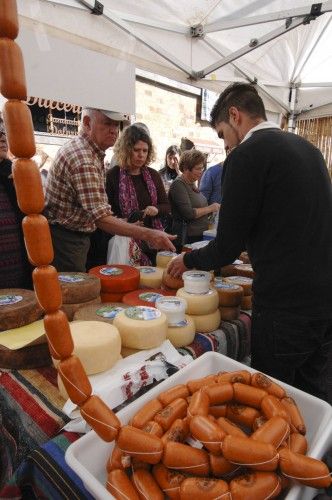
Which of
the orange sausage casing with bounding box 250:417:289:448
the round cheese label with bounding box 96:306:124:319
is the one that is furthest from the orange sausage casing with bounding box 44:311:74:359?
the round cheese label with bounding box 96:306:124:319

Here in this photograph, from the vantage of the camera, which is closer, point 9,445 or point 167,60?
point 9,445

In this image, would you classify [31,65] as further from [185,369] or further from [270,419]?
[270,419]

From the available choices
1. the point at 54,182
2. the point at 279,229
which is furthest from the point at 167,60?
the point at 279,229

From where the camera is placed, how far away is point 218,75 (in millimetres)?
3881

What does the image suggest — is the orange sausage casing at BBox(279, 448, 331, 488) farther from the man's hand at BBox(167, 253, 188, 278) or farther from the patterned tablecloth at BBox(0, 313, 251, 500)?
the man's hand at BBox(167, 253, 188, 278)

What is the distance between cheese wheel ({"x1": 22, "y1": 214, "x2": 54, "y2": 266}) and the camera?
51cm

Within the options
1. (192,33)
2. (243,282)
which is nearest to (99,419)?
(243,282)

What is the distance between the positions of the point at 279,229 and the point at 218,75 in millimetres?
3317

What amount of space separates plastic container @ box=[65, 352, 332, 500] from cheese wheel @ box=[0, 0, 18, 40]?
73 centimetres

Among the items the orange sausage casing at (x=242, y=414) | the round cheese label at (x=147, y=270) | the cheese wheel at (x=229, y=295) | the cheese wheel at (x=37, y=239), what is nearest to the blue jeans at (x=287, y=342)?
the cheese wheel at (x=229, y=295)

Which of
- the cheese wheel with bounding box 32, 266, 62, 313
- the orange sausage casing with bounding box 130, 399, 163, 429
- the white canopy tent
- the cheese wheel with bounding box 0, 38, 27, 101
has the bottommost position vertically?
the orange sausage casing with bounding box 130, 399, 163, 429

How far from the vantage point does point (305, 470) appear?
599 mm

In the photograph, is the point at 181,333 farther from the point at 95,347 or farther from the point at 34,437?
the point at 34,437

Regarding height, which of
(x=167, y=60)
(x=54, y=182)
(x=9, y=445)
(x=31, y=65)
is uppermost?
(x=167, y=60)
